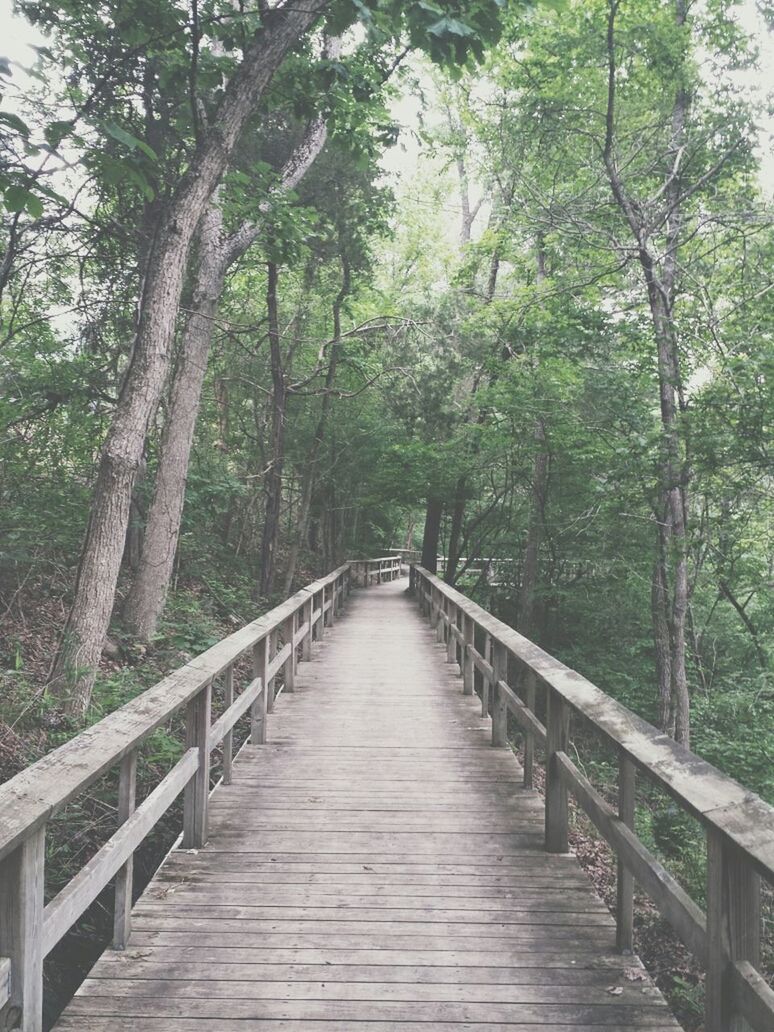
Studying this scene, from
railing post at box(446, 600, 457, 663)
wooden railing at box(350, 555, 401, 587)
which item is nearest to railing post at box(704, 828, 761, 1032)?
railing post at box(446, 600, 457, 663)

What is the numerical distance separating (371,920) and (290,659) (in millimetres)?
4488

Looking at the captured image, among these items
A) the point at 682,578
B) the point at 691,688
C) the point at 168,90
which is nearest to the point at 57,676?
the point at 168,90

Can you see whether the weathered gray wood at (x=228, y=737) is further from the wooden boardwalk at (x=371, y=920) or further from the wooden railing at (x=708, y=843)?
the wooden railing at (x=708, y=843)

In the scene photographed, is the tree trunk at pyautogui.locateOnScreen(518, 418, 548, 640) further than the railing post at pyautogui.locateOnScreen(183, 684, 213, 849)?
Yes

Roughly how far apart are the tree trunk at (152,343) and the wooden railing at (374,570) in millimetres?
14207

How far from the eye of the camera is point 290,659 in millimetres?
7164

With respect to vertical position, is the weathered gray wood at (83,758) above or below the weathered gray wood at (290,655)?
above

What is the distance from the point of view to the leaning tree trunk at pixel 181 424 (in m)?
8.44

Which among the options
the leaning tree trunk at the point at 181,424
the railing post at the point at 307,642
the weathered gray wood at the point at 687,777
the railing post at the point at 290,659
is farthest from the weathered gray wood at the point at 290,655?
the weathered gray wood at the point at 687,777

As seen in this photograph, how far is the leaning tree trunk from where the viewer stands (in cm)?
844

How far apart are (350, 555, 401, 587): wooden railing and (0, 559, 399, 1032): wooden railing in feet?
53.0

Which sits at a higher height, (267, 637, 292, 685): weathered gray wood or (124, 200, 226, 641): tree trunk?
(124, 200, 226, 641): tree trunk

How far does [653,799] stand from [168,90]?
32.7ft

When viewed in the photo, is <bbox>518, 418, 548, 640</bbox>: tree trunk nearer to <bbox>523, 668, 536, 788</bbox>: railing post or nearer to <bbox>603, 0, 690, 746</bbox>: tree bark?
<bbox>603, 0, 690, 746</bbox>: tree bark
